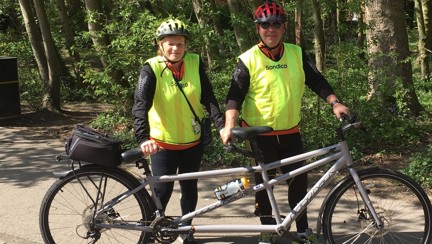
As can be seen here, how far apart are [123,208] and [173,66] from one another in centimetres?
117

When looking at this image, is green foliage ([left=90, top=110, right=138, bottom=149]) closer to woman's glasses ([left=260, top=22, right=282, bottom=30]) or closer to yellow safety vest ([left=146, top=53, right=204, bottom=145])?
yellow safety vest ([left=146, top=53, right=204, bottom=145])

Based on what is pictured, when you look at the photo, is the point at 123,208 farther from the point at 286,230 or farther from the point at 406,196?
the point at 406,196

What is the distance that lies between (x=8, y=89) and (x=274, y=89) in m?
7.71

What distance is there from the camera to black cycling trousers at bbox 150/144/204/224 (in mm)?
3867

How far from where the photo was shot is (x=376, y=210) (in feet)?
12.0

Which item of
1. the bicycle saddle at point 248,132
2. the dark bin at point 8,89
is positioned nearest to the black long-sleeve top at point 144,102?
the bicycle saddle at point 248,132

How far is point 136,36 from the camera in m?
7.14

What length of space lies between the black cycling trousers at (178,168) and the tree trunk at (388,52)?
3639 millimetres

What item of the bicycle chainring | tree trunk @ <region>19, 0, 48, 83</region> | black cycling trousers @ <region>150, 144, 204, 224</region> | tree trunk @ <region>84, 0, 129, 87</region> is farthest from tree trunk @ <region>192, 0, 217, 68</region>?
tree trunk @ <region>19, 0, 48, 83</region>

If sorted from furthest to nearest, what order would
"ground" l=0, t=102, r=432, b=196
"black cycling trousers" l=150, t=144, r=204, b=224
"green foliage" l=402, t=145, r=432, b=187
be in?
"ground" l=0, t=102, r=432, b=196 < "green foliage" l=402, t=145, r=432, b=187 < "black cycling trousers" l=150, t=144, r=204, b=224

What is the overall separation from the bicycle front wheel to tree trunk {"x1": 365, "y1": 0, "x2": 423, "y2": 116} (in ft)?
9.30

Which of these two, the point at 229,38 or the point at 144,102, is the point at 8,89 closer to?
the point at 229,38

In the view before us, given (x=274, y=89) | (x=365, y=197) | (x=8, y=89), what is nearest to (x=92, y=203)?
(x=274, y=89)

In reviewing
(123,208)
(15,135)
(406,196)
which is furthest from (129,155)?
(15,135)
